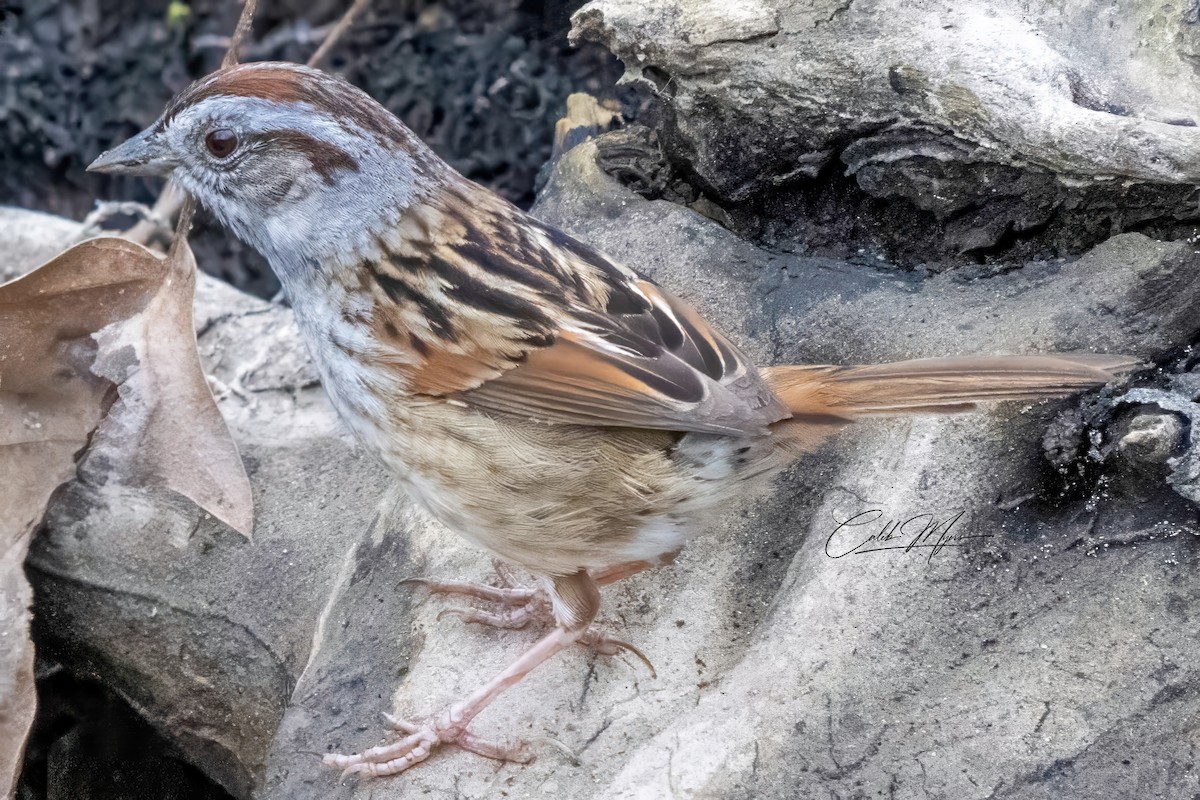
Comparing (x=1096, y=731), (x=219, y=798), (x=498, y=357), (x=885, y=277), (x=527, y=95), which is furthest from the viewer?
(x=527, y=95)

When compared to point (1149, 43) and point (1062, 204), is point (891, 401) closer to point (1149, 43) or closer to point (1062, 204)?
point (1062, 204)

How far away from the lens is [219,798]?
3934 millimetres

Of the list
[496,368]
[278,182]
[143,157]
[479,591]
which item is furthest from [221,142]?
[479,591]

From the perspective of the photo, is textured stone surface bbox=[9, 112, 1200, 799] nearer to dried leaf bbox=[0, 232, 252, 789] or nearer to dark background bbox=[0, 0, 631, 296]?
dried leaf bbox=[0, 232, 252, 789]

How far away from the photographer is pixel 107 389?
3.91m

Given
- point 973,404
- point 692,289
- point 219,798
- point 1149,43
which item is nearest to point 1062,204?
point 1149,43

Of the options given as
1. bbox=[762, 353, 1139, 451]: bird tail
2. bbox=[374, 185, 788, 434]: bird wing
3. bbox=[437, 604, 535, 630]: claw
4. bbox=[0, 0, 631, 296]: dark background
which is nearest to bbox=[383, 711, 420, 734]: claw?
bbox=[437, 604, 535, 630]: claw

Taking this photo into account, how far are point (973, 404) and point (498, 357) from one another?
1.13 m

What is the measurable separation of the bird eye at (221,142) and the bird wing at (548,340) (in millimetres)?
486

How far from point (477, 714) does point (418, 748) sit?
0.17 metres

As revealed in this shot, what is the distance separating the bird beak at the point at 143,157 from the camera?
322 centimetres

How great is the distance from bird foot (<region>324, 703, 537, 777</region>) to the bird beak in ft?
5.27

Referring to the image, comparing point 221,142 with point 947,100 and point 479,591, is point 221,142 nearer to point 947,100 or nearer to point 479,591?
point 479,591

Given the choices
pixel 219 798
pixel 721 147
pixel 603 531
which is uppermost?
pixel 721 147
